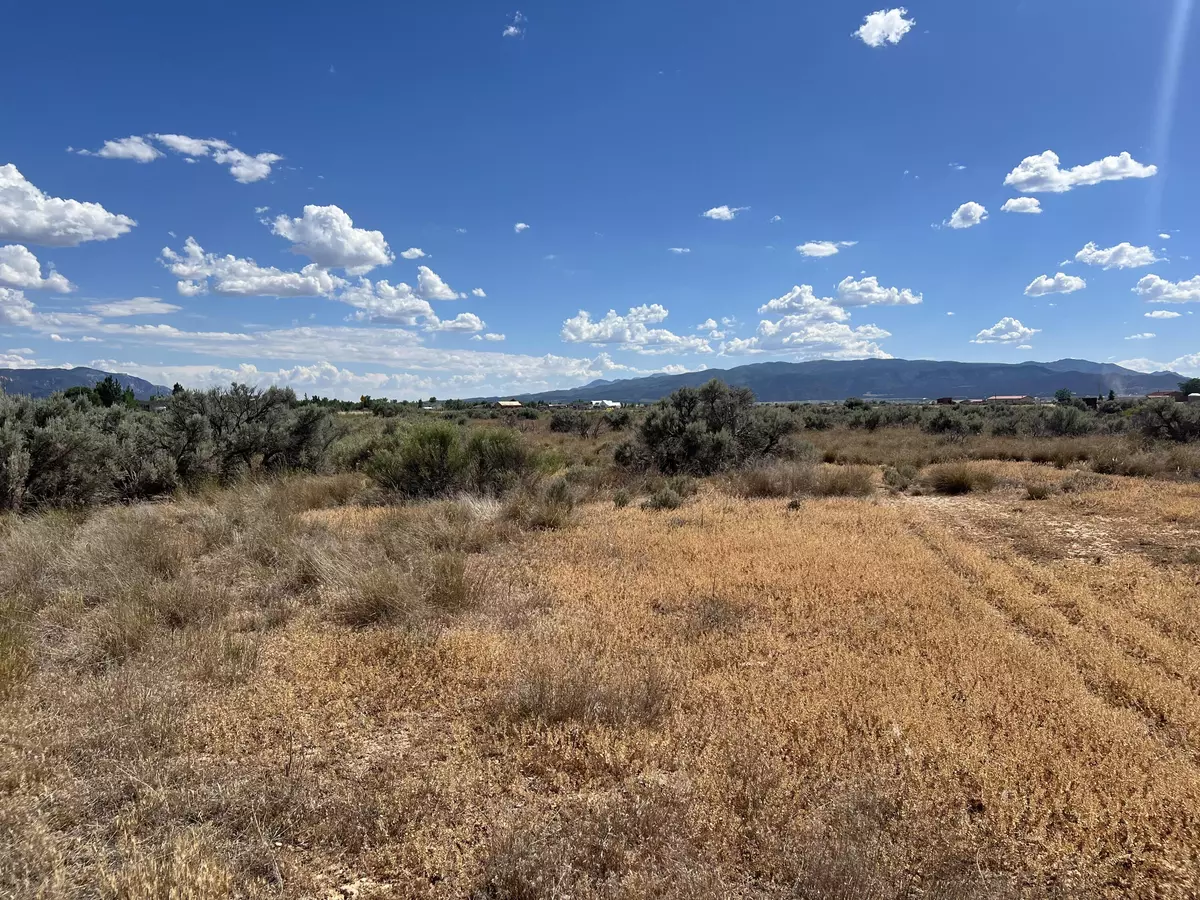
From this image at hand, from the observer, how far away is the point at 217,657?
4527 mm

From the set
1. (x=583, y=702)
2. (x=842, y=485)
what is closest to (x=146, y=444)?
(x=583, y=702)

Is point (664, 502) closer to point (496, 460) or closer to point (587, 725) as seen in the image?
point (496, 460)

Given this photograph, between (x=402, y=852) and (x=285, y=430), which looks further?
(x=285, y=430)

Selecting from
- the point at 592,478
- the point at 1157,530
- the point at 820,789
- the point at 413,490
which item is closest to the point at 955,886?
the point at 820,789

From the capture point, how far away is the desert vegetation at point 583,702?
273 centimetres

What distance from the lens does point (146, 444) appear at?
12227mm

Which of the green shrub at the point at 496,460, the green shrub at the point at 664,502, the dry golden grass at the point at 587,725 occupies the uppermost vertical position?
the green shrub at the point at 496,460

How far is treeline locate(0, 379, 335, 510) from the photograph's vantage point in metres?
9.66

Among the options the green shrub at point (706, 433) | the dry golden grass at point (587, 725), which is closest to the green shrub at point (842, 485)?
the green shrub at point (706, 433)

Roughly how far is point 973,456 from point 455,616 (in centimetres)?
1803

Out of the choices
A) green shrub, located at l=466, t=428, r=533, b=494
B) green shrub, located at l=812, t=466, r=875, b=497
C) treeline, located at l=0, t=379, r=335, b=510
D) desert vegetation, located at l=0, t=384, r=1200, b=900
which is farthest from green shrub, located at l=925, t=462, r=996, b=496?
treeline, located at l=0, t=379, r=335, b=510

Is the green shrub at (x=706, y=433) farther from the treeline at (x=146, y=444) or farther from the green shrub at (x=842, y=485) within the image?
the treeline at (x=146, y=444)

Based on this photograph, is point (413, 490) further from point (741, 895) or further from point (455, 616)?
point (741, 895)

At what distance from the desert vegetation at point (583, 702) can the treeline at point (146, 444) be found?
18cm
